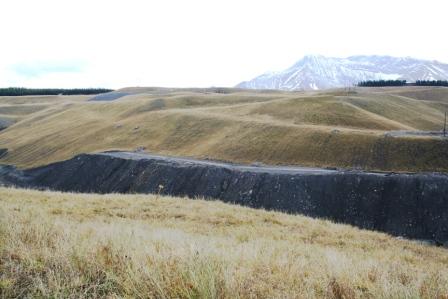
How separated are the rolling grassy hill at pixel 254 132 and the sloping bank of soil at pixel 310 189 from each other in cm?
625

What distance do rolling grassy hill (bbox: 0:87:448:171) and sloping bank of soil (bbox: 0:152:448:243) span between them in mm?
6253

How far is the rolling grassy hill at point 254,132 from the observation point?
173ft

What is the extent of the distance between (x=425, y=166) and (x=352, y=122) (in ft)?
90.2

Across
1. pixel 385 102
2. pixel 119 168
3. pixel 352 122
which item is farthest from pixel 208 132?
pixel 385 102

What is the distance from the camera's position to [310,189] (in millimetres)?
44031

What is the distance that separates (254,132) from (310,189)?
25280 mm

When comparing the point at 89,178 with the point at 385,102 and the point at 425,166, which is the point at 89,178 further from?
the point at 385,102

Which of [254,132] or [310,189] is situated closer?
[310,189]

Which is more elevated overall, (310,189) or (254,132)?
(254,132)

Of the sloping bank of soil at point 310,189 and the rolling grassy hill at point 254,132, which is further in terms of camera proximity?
the rolling grassy hill at point 254,132

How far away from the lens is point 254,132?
223 feet

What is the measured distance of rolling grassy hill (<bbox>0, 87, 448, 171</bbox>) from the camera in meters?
52.7

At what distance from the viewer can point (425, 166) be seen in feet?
156

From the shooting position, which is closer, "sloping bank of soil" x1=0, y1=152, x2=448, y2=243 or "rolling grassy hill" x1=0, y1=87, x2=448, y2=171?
"sloping bank of soil" x1=0, y1=152, x2=448, y2=243
